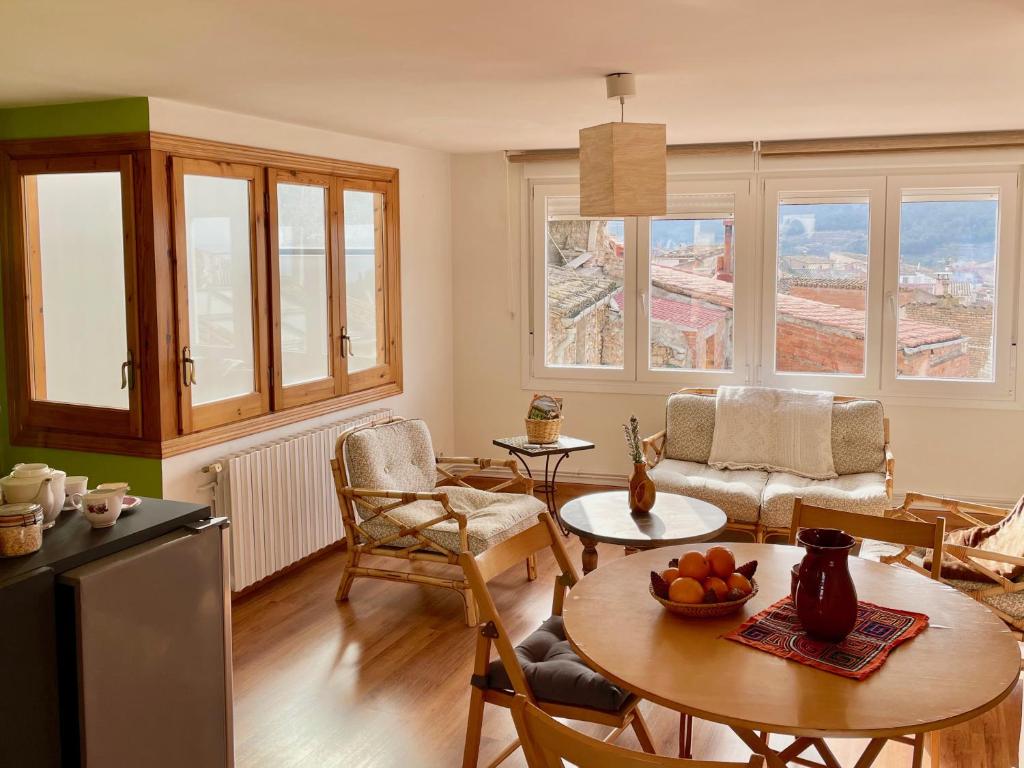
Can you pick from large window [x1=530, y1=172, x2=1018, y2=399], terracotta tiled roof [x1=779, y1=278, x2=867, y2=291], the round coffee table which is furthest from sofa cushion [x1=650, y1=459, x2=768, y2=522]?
terracotta tiled roof [x1=779, y1=278, x2=867, y2=291]

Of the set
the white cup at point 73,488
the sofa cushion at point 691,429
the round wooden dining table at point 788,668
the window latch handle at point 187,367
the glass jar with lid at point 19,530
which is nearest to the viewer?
the round wooden dining table at point 788,668

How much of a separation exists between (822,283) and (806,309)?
198 mm

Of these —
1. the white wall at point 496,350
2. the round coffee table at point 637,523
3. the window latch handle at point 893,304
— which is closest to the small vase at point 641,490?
the round coffee table at point 637,523

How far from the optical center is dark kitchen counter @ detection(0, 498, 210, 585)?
234cm

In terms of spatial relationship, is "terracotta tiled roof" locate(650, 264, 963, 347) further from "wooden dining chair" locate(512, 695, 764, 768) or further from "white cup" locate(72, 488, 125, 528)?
"wooden dining chair" locate(512, 695, 764, 768)

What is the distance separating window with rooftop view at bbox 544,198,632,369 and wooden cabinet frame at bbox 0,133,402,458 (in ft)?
7.03

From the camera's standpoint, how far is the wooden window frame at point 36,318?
4.38 metres

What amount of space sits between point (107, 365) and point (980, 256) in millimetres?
5139

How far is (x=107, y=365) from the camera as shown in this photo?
4.54 metres

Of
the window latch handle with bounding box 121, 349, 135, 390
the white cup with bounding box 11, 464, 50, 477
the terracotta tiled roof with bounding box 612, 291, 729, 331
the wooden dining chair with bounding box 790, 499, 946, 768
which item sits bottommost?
the wooden dining chair with bounding box 790, 499, 946, 768

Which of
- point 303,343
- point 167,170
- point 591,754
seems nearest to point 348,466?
point 303,343

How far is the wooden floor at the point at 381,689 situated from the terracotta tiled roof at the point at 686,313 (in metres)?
2.29

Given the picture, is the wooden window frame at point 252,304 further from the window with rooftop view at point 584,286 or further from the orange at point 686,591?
the orange at point 686,591

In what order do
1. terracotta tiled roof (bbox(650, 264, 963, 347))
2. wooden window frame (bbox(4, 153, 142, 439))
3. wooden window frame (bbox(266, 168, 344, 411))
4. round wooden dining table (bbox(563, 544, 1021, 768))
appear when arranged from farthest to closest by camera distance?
terracotta tiled roof (bbox(650, 264, 963, 347))
wooden window frame (bbox(266, 168, 344, 411))
wooden window frame (bbox(4, 153, 142, 439))
round wooden dining table (bbox(563, 544, 1021, 768))
